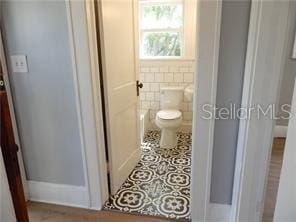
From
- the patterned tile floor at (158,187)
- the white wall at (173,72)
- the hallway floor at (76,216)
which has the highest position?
the white wall at (173,72)

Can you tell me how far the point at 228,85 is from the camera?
1.33 meters

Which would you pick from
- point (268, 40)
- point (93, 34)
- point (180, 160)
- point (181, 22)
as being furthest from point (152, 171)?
point (181, 22)

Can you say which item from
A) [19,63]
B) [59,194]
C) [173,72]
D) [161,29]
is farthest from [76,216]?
[161,29]

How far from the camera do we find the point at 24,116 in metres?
1.73

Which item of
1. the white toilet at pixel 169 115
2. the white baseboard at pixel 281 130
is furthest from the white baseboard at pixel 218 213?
the white toilet at pixel 169 115

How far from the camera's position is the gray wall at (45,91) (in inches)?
58.8

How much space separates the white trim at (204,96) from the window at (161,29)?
2.00 meters

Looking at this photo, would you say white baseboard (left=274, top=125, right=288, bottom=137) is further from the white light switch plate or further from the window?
the white light switch plate

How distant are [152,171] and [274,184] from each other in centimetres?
113

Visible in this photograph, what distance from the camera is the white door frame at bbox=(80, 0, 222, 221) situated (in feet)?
4.06

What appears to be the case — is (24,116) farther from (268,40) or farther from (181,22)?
(181,22)

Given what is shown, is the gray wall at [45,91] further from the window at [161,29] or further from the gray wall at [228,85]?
the window at [161,29]

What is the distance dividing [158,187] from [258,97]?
124cm

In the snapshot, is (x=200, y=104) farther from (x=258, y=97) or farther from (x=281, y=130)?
(x=281, y=130)
